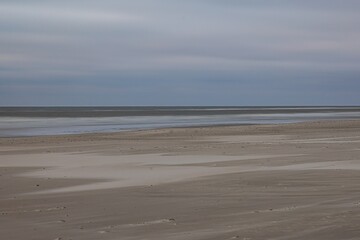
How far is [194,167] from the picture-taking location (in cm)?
1656

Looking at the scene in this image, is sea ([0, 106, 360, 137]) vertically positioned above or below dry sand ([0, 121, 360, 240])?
above

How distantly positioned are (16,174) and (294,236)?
9.76 meters

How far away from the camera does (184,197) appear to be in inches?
434

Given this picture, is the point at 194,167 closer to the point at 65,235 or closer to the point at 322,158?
the point at 322,158

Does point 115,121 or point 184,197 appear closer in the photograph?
point 184,197

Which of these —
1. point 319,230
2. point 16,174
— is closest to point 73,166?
point 16,174

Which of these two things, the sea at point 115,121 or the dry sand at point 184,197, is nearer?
the dry sand at point 184,197

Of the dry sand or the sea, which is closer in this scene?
the dry sand

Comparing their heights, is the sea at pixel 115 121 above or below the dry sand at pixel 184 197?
above

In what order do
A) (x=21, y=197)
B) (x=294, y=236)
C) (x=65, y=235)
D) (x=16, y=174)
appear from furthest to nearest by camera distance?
1. (x=16, y=174)
2. (x=21, y=197)
3. (x=65, y=235)
4. (x=294, y=236)

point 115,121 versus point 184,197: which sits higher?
point 115,121

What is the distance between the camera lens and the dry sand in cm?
809

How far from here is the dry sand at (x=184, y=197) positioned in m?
8.09

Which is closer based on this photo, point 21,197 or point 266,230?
point 266,230
